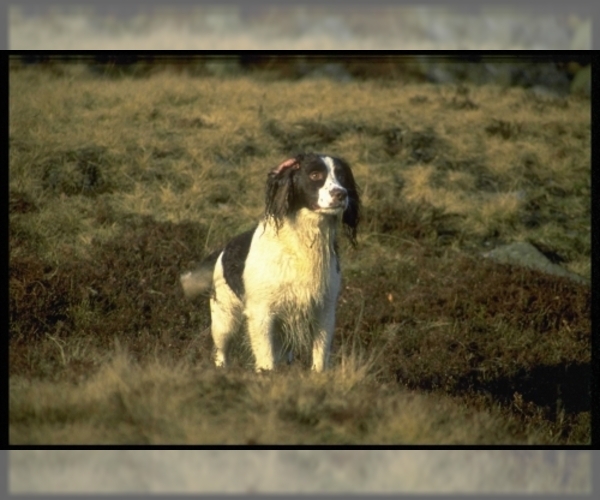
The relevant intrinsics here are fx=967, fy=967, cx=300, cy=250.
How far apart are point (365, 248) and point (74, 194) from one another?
4328mm

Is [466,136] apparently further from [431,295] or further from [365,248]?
[431,295]

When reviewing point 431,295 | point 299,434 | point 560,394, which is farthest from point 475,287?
point 299,434

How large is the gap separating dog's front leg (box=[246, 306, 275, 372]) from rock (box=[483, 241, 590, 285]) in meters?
6.11

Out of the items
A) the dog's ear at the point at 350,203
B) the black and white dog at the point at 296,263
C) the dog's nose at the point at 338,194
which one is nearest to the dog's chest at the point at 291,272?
the black and white dog at the point at 296,263

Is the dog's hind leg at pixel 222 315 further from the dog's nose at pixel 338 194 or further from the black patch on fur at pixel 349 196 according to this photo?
the dog's nose at pixel 338 194

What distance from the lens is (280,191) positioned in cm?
756

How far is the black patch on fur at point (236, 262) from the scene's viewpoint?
7.80 metres

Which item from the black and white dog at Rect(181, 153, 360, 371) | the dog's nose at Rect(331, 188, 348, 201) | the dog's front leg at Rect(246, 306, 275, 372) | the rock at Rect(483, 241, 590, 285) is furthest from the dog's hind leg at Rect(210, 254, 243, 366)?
the rock at Rect(483, 241, 590, 285)

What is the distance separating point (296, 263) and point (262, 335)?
2.03 feet

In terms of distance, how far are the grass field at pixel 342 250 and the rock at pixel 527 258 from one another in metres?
0.36

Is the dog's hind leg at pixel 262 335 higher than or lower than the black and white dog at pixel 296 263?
lower

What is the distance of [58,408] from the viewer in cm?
571

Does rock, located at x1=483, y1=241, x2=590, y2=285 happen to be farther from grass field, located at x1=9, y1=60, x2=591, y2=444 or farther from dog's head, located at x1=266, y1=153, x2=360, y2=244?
dog's head, located at x1=266, y1=153, x2=360, y2=244

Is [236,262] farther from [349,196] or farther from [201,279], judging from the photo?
[201,279]
